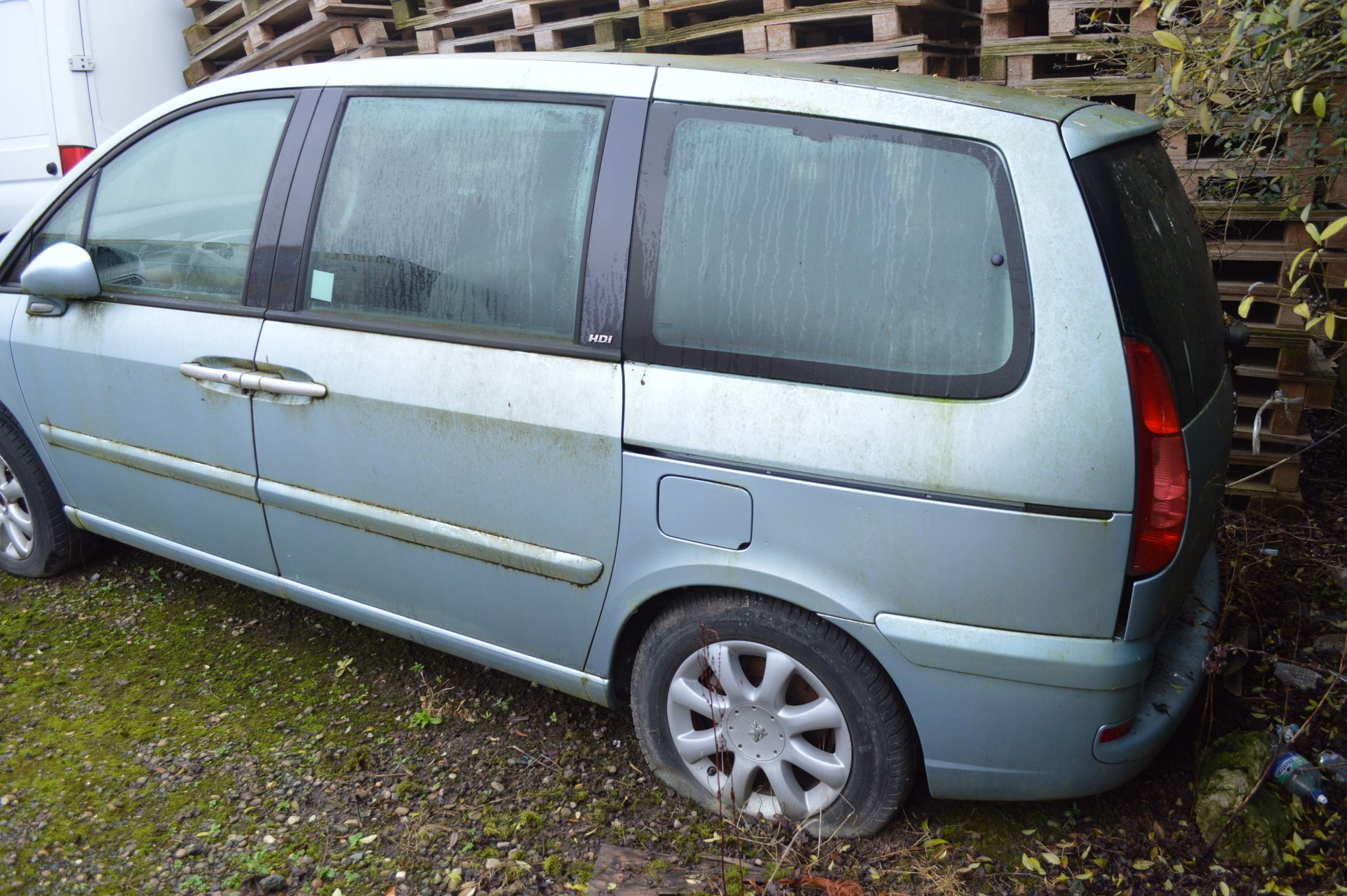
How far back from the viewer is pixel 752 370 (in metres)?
2.16

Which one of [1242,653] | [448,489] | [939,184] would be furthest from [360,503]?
[1242,653]

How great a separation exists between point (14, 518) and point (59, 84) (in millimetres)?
3678

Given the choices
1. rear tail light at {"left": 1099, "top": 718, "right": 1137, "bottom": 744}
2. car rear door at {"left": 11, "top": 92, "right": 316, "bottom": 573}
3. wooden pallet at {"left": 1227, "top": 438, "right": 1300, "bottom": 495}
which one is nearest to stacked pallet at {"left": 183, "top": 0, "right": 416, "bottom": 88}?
car rear door at {"left": 11, "top": 92, "right": 316, "bottom": 573}

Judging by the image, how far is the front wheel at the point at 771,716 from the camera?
221 centimetres

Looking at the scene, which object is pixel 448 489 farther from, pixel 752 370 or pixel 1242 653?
pixel 1242 653

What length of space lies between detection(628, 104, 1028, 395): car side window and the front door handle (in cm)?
97

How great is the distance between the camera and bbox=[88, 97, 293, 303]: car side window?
2.90 meters

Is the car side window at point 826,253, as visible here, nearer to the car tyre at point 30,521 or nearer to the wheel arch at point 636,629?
the wheel arch at point 636,629

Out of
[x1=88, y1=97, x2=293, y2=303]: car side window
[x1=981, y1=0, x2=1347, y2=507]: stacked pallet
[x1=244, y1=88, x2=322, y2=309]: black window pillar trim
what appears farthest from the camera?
[x1=981, y1=0, x2=1347, y2=507]: stacked pallet

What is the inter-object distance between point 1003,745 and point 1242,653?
96 cm

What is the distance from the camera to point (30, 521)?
372 cm

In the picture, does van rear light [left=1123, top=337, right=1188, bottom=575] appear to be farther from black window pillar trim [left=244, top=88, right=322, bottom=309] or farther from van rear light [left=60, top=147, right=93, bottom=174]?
van rear light [left=60, top=147, right=93, bottom=174]

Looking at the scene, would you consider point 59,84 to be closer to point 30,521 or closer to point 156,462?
point 30,521

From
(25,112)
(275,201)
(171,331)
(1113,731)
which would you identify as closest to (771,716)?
(1113,731)
